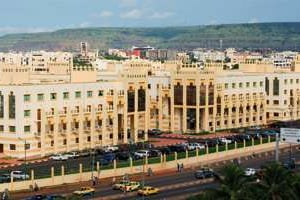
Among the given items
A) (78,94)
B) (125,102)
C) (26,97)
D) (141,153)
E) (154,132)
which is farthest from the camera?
(154,132)

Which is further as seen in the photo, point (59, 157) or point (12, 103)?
point (12, 103)

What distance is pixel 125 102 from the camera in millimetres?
77812

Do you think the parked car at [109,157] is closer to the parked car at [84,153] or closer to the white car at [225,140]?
the parked car at [84,153]

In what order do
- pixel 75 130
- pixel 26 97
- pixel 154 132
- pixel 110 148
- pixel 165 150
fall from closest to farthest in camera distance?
pixel 26 97
pixel 165 150
pixel 110 148
pixel 75 130
pixel 154 132

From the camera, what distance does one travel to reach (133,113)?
3108 inches

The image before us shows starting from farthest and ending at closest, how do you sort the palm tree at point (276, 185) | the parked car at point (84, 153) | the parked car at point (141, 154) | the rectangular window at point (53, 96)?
1. the rectangular window at point (53, 96)
2. the parked car at point (84, 153)
3. the parked car at point (141, 154)
4. the palm tree at point (276, 185)

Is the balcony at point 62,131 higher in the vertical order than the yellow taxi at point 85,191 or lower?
higher

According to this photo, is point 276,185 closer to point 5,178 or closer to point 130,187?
point 130,187

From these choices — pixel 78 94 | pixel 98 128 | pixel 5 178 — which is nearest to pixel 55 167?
pixel 5 178

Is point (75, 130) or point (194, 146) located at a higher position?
point (75, 130)

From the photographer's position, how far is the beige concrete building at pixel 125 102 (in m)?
69.5

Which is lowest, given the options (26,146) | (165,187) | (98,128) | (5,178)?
(165,187)

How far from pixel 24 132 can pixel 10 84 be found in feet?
15.8

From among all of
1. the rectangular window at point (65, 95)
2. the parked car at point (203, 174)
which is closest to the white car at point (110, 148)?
the rectangular window at point (65, 95)
